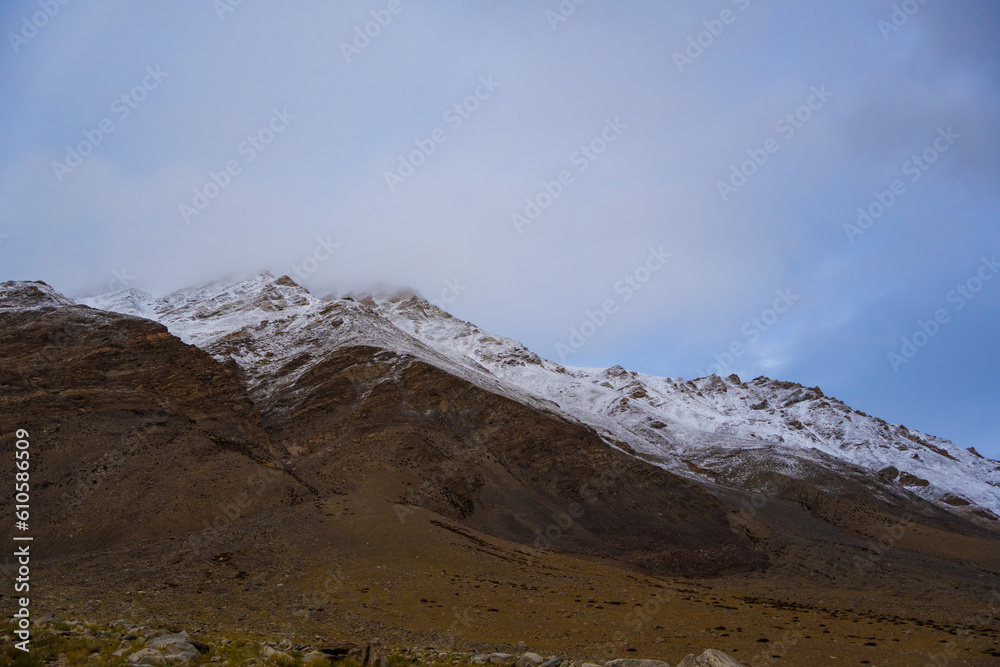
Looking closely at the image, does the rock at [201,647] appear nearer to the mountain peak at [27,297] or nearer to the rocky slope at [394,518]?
the rocky slope at [394,518]

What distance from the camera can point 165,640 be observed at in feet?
56.9

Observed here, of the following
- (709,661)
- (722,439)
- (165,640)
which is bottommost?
(165,640)

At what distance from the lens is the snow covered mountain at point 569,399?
321 ft

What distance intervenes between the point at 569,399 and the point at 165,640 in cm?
15420

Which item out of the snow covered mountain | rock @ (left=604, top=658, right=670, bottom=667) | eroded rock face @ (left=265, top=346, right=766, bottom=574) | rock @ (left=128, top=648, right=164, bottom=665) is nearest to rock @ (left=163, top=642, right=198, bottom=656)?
rock @ (left=128, top=648, right=164, bottom=665)

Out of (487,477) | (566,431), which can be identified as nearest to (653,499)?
(566,431)

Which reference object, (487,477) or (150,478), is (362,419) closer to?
(487,477)

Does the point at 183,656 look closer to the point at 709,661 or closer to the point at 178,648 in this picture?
the point at 178,648

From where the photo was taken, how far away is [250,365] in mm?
92125

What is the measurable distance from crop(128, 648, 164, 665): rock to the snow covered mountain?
215ft

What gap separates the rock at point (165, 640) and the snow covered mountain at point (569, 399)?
206ft

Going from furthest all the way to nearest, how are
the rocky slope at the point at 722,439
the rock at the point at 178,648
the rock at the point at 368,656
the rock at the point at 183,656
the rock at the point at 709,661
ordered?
the rocky slope at the point at 722,439 → the rock at the point at 368,656 → the rock at the point at 178,648 → the rock at the point at 183,656 → the rock at the point at 709,661

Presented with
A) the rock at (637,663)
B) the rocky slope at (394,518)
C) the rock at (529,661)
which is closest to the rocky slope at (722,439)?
the rocky slope at (394,518)

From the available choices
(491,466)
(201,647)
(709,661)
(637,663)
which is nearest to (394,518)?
(491,466)
